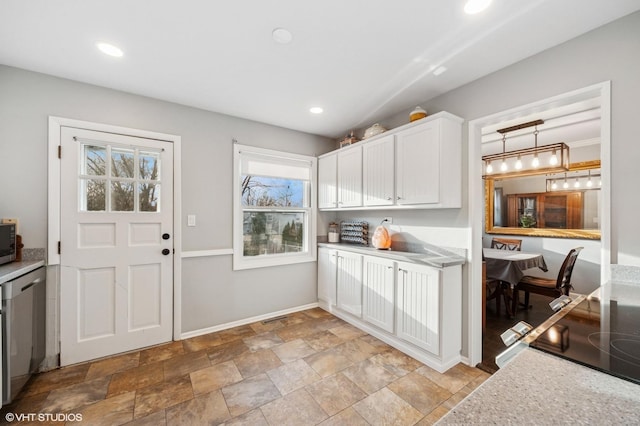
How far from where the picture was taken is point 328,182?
12.1 ft

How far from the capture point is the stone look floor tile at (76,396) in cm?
184

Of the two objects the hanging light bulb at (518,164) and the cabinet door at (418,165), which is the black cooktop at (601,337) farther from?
the hanging light bulb at (518,164)

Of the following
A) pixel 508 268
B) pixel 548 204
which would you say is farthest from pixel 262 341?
pixel 548 204

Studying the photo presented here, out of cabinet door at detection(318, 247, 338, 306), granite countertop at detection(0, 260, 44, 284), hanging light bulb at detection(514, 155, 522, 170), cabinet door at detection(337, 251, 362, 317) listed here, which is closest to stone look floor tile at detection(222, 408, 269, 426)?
cabinet door at detection(337, 251, 362, 317)

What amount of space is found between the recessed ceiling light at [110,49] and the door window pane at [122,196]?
1.15 meters

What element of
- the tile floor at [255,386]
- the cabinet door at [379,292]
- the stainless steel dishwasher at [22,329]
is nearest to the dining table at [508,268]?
the tile floor at [255,386]

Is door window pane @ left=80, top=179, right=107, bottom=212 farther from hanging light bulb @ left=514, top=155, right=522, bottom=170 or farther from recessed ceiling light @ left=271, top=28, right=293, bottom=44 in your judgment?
hanging light bulb @ left=514, top=155, right=522, bottom=170

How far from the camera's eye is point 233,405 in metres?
1.86

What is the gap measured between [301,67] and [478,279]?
2.40 metres

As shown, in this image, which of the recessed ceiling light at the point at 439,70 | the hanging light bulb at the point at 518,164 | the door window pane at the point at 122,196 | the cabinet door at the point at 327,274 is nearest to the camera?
the recessed ceiling light at the point at 439,70

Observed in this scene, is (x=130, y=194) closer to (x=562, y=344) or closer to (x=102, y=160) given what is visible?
(x=102, y=160)

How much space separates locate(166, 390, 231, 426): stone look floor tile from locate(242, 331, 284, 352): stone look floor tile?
0.72 metres

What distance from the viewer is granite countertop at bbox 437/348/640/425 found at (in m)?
0.51

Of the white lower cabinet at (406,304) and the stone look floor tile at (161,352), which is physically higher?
the white lower cabinet at (406,304)
